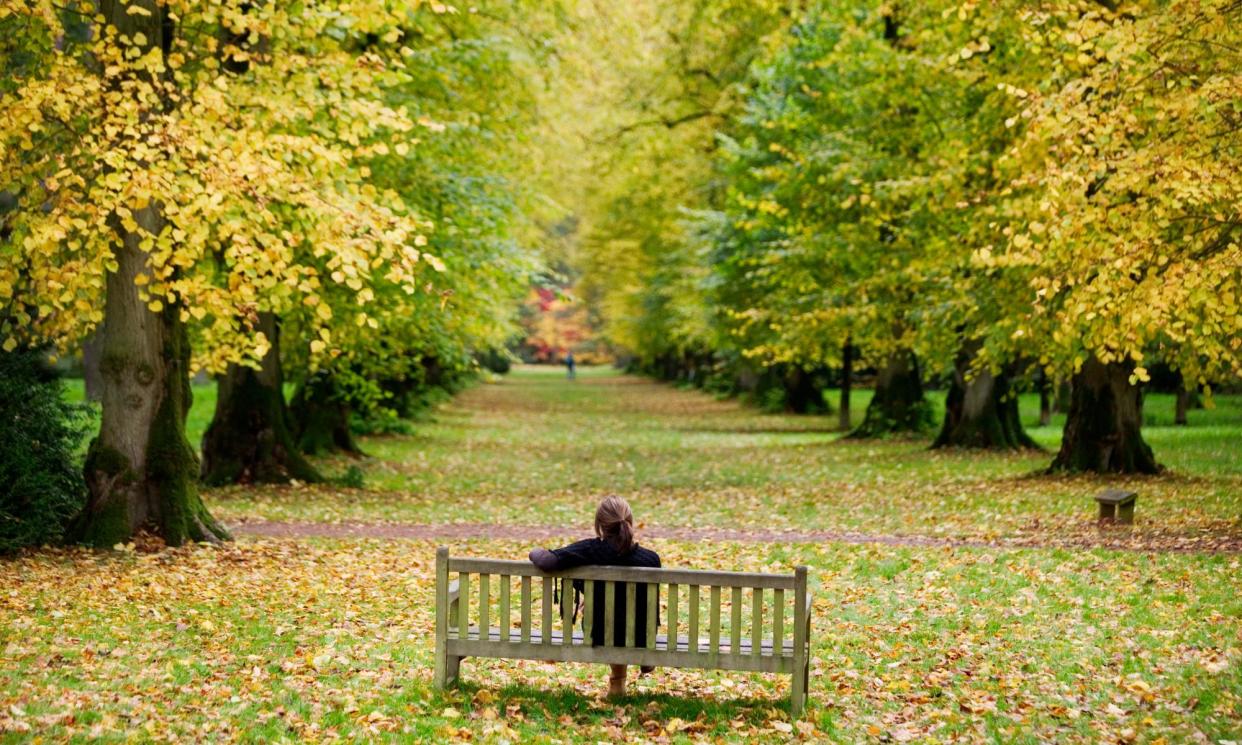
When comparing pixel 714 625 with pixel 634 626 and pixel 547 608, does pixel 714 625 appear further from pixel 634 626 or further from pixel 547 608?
pixel 547 608

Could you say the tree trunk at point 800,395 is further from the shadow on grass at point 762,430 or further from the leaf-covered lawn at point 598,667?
the leaf-covered lawn at point 598,667

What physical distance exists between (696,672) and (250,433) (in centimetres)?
1363

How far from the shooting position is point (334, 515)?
59.5ft

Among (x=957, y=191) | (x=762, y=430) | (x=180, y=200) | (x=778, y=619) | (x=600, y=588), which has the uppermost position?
(x=957, y=191)

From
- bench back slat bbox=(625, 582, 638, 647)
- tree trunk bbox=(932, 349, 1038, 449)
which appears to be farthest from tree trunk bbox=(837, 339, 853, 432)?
bench back slat bbox=(625, 582, 638, 647)

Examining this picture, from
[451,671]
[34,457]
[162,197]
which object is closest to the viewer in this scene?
[451,671]

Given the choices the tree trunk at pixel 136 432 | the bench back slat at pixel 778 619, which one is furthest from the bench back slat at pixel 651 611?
the tree trunk at pixel 136 432

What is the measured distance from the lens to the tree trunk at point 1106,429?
Answer: 20922mm

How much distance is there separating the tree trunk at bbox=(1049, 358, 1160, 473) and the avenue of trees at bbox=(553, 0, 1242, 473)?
0.04 meters

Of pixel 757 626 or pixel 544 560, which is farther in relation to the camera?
pixel 544 560

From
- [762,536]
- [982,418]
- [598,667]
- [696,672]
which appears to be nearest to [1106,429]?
[982,418]

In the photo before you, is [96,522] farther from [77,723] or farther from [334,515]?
[77,723]

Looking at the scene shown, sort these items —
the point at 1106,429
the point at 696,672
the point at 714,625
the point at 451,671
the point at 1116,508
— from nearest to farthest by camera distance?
the point at 714,625 → the point at 451,671 → the point at 696,672 → the point at 1116,508 → the point at 1106,429

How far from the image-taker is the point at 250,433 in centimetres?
2147
